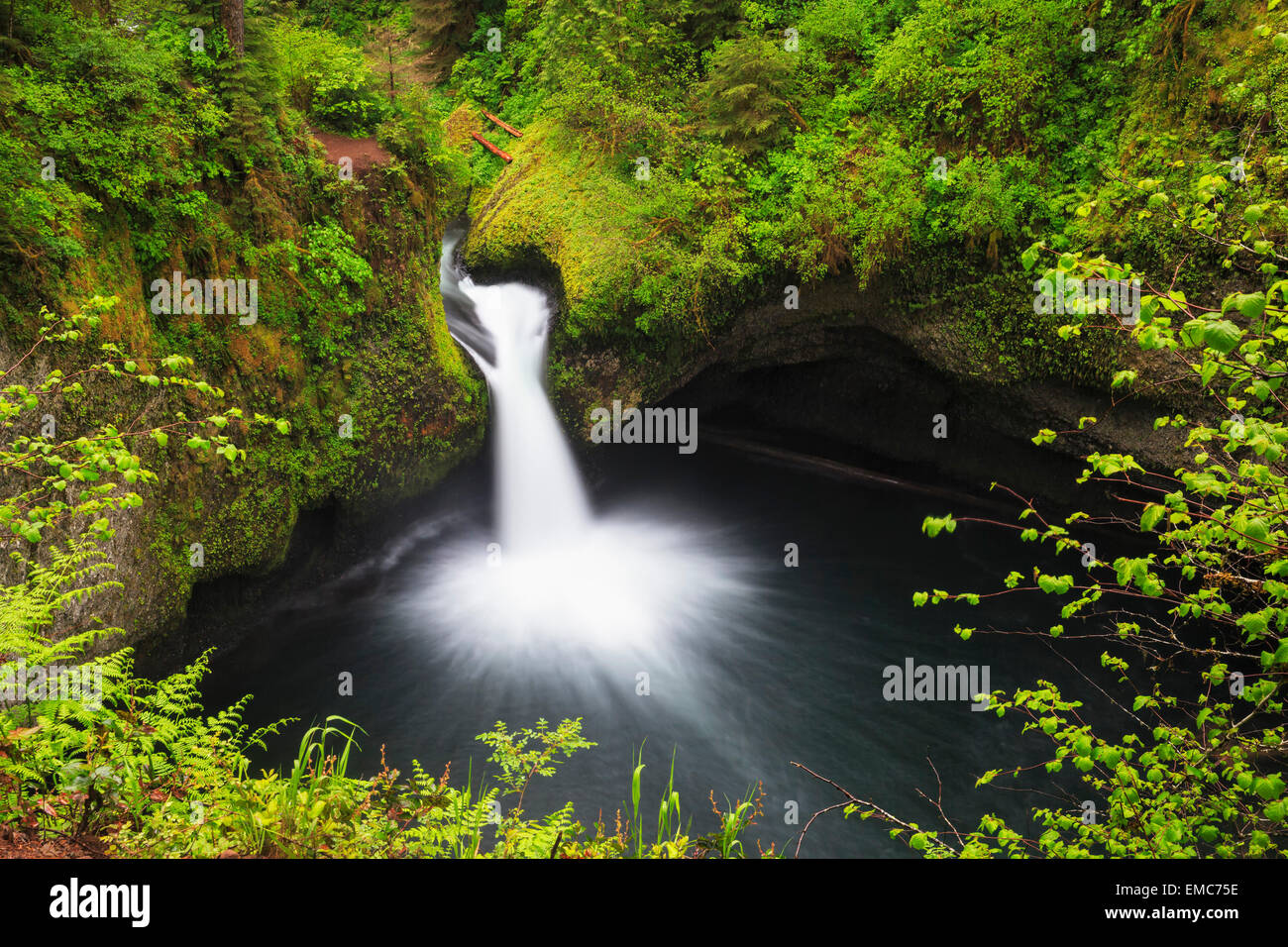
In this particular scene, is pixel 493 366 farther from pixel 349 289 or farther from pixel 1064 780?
pixel 1064 780

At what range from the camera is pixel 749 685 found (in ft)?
32.1

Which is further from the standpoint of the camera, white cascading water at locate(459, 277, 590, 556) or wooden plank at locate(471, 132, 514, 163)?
wooden plank at locate(471, 132, 514, 163)

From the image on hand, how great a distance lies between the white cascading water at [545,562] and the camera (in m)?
10.7

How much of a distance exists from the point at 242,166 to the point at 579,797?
9.19m

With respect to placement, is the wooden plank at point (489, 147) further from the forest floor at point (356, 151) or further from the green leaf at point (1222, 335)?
Answer: the green leaf at point (1222, 335)

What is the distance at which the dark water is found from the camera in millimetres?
8133
